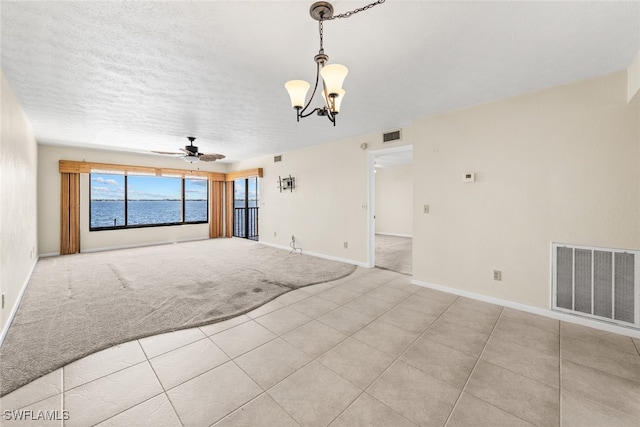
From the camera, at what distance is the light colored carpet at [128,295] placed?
82.7 inches

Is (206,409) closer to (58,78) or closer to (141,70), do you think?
(141,70)

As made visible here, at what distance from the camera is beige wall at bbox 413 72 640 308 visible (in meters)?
2.40

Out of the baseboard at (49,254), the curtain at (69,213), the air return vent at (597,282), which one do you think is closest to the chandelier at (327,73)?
the air return vent at (597,282)

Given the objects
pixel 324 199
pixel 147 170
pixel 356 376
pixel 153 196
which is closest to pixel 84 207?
pixel 147 170

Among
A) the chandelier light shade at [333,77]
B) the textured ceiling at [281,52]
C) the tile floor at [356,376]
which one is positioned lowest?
the tile floor at [356,376]

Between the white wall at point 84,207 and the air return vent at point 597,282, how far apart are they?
27.2 ft

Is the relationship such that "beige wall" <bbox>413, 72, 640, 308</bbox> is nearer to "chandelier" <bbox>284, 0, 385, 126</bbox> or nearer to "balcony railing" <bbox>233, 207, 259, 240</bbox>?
"chandelier" <bbox>284, 0, 385, 126</bbox>

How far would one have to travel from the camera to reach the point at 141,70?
2.34 meters

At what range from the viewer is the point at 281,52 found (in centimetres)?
206

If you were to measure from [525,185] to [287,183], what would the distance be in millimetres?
4667

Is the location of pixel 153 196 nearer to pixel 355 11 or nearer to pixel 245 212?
pixel 245 212

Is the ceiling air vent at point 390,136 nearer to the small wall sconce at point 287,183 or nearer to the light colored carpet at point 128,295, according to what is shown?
the light colored carpet at point 128,295

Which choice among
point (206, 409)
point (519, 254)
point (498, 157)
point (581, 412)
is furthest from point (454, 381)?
point (498, 157)

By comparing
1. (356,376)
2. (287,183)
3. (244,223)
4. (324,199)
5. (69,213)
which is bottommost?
(356,376)
